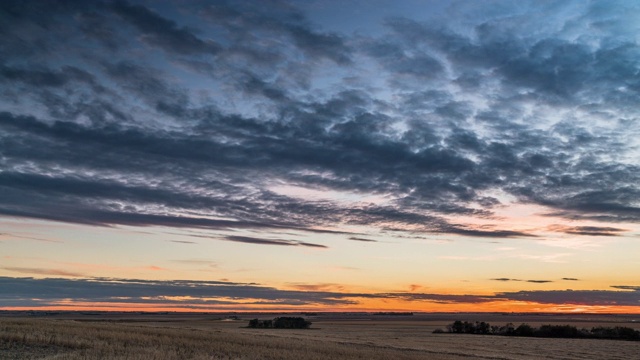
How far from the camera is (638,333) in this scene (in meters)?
95.4

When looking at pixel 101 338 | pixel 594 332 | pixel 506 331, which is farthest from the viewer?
pixel 506 331

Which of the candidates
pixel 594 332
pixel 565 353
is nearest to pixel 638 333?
pixel 594 332

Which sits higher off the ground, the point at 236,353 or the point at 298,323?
the point at 236,353

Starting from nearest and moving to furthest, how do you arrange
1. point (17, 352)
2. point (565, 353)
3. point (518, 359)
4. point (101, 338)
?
point (17, 352) < point (101, 338) < point (518, 359) < point (565, 353)

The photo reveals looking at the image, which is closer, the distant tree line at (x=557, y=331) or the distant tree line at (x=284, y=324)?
the distant tree line at (x=557, y=331)

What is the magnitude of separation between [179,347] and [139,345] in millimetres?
2372

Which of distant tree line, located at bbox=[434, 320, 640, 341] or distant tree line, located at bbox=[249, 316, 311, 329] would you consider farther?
distant tree line, located at bbox=[249, 316, 311, 329]

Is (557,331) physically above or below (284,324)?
above

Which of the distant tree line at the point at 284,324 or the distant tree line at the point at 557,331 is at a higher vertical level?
the distant tree line at the point at 557,331

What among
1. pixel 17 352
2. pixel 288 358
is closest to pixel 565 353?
pixel 288 358

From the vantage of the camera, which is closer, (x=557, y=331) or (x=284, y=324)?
(x=557, y=331)

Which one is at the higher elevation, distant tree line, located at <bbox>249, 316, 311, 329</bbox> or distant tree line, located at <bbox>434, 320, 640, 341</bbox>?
distant tree line, located at <bbox>434, 320, 640, 341</bbox>

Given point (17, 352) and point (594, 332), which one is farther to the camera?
point (594, 332)

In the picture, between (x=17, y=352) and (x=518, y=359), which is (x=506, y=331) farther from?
(x=17, y=352)
